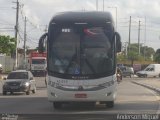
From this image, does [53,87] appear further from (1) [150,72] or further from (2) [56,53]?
(1) [150,72]

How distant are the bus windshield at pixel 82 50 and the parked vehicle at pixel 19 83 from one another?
12261 mm

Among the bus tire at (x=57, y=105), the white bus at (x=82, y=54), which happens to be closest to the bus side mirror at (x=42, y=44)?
the white bus at (x=82, y=54)

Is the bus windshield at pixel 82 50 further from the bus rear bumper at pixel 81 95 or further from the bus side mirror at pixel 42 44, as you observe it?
the bus rear bumper at pixel 81 95

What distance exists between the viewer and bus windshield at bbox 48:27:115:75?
72.3 feet

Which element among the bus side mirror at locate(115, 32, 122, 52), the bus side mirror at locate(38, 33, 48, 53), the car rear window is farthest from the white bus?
the car rear window

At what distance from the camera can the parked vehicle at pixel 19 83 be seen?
34109 millimetres

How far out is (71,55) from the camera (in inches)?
869

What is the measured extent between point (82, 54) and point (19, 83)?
12.8m

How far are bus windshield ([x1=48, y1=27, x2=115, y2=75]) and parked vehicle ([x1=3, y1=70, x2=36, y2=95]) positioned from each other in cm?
1226

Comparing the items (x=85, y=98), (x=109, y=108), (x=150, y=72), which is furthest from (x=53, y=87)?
(x=150, y=72)

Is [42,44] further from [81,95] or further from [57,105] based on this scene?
[57,105]

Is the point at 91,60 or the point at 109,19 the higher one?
the point at 109,19

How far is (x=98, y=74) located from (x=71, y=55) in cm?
129

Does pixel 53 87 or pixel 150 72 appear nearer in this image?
pixel 53 87
